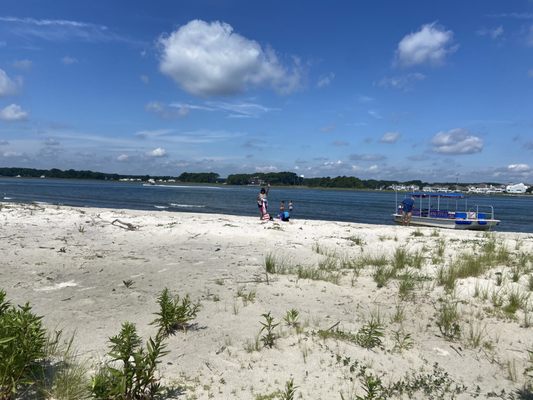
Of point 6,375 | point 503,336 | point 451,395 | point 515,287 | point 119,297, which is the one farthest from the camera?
point 515,287

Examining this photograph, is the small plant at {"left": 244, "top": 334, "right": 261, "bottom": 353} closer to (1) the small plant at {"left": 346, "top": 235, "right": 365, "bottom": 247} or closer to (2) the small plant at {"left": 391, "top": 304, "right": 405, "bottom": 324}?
(2) the small plant at {"left": 391, "top": 304, "right": 405, "bottom": 324}

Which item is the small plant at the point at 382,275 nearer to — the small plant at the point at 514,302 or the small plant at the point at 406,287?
the small plant at the point at 406,287

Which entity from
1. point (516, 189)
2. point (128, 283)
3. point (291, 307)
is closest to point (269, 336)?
point (291, 307)

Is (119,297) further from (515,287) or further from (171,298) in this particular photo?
(515,287)

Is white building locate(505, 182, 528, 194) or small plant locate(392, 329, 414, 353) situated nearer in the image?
small plant locate(392, 329, 414, 353)

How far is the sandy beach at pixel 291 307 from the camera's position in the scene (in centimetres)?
466

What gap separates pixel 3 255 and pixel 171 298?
5.98 m

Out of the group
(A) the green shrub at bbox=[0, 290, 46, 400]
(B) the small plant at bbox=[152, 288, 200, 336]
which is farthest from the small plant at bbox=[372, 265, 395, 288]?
(A) the green shrub at bbox=[0, 290, 46, 400]

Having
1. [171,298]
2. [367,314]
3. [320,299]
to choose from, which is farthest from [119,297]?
[367,314]

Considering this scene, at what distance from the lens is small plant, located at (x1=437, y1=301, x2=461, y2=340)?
5824mm

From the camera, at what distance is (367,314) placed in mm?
6539

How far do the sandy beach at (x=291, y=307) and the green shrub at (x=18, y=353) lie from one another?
0.94 m

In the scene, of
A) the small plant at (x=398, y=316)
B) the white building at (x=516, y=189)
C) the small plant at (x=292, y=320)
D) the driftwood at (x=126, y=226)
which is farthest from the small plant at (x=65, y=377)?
the white building at (x=516, y=189)

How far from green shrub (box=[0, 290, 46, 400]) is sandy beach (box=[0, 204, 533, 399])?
941 millimetres
